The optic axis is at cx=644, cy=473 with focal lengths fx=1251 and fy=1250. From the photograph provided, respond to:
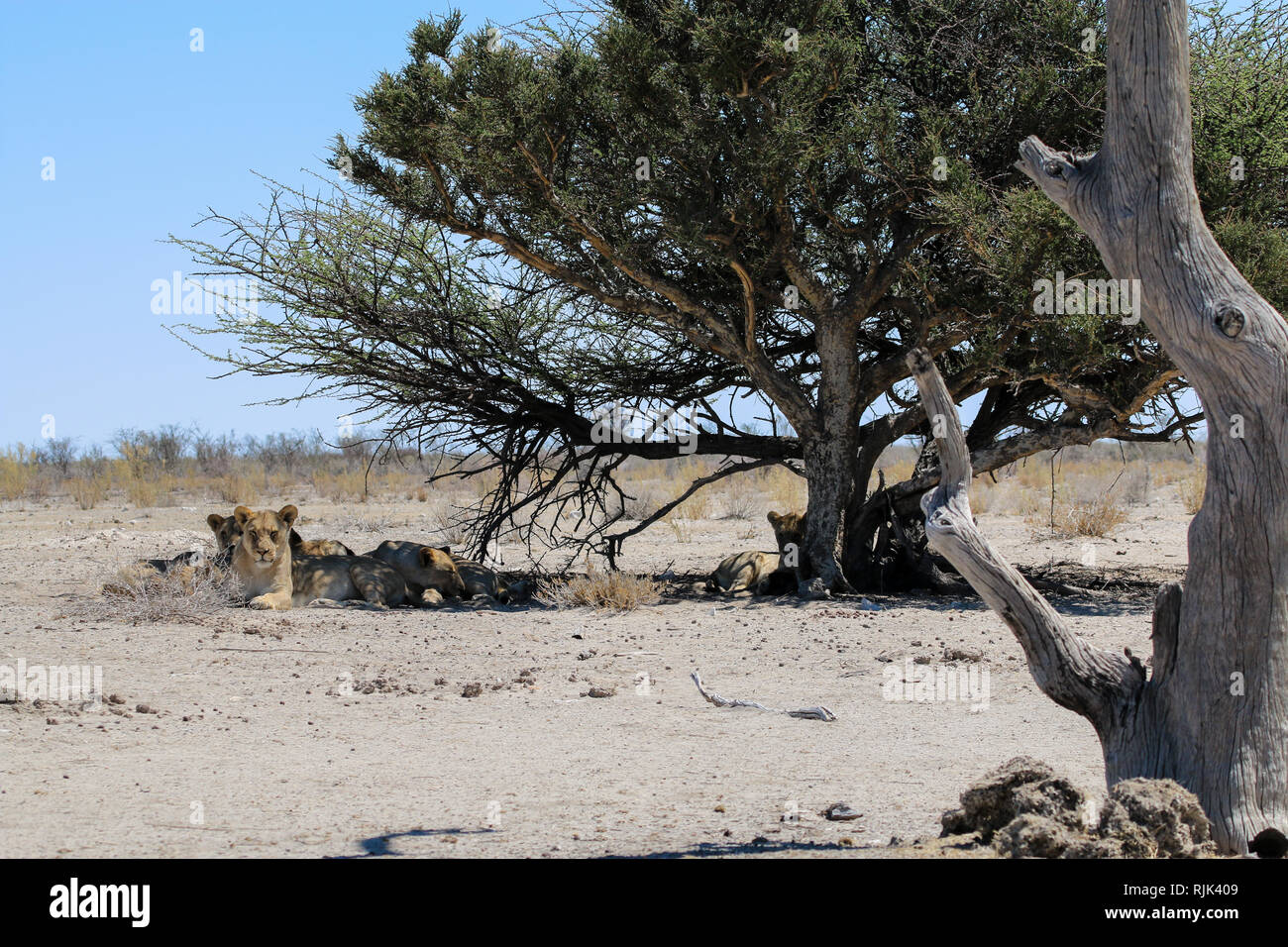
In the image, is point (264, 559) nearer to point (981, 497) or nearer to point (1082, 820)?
point (1082, 820)

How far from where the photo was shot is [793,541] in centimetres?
1586

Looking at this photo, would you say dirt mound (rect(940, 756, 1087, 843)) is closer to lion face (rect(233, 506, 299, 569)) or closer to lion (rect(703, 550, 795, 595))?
lion face (rect(233, 506, 299, 569))

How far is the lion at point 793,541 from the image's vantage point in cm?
1440

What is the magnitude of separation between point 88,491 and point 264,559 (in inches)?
855

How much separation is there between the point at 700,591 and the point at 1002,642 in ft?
16.2

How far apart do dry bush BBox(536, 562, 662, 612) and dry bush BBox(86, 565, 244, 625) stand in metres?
3.40

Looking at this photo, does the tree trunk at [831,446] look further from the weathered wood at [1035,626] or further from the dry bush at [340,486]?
the dry bush at [340,486]

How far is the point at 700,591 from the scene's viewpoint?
49.5 feet

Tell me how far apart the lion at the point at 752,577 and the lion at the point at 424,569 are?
3.06 meters

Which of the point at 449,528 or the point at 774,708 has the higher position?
the point at 449,528

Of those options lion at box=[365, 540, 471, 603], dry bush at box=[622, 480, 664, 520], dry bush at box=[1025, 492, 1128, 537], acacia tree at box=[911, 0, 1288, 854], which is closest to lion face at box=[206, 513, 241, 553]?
lion at box=[365, 540, 471, 603]

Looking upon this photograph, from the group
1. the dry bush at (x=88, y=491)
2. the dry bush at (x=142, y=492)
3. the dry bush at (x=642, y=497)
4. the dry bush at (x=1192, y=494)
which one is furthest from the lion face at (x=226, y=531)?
the dry bush at (x=88, y=491)

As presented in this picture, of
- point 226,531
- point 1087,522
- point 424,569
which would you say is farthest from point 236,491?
point 1087,522
